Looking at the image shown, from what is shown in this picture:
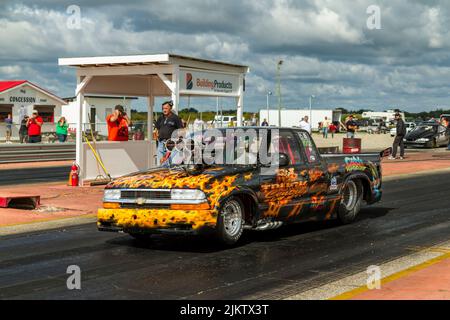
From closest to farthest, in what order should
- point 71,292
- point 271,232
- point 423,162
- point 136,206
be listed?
point 71,292
point 136,206
point 271,232
point 423,162

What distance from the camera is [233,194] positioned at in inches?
335

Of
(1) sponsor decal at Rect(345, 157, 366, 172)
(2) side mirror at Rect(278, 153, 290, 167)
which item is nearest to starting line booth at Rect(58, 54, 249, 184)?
(1) sponsor decal at Rect(345, 157, 366, 172)

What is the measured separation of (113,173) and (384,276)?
1098 centimetres

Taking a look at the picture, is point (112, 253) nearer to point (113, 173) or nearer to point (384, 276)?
point (384, 276)

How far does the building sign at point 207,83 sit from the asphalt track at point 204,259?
206 inches

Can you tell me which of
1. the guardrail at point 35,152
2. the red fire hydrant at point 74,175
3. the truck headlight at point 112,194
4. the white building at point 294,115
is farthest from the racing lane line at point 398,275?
the white building at point 294,115

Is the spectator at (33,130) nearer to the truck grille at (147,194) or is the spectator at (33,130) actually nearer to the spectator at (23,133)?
the spectator at (23,133)

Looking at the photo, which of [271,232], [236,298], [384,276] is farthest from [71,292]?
[271,232]

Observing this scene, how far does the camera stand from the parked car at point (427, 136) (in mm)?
38031

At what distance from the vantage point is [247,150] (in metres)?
9.31

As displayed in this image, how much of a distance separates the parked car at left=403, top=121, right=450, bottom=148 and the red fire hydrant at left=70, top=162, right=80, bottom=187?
2635cm

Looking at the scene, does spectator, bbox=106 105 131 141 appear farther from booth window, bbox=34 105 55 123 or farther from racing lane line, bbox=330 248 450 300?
booth window, bbox=34 105 55 123

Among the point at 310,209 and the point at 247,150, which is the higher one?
the point at 247,150

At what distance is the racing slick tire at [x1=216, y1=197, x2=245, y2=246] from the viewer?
838 cm
